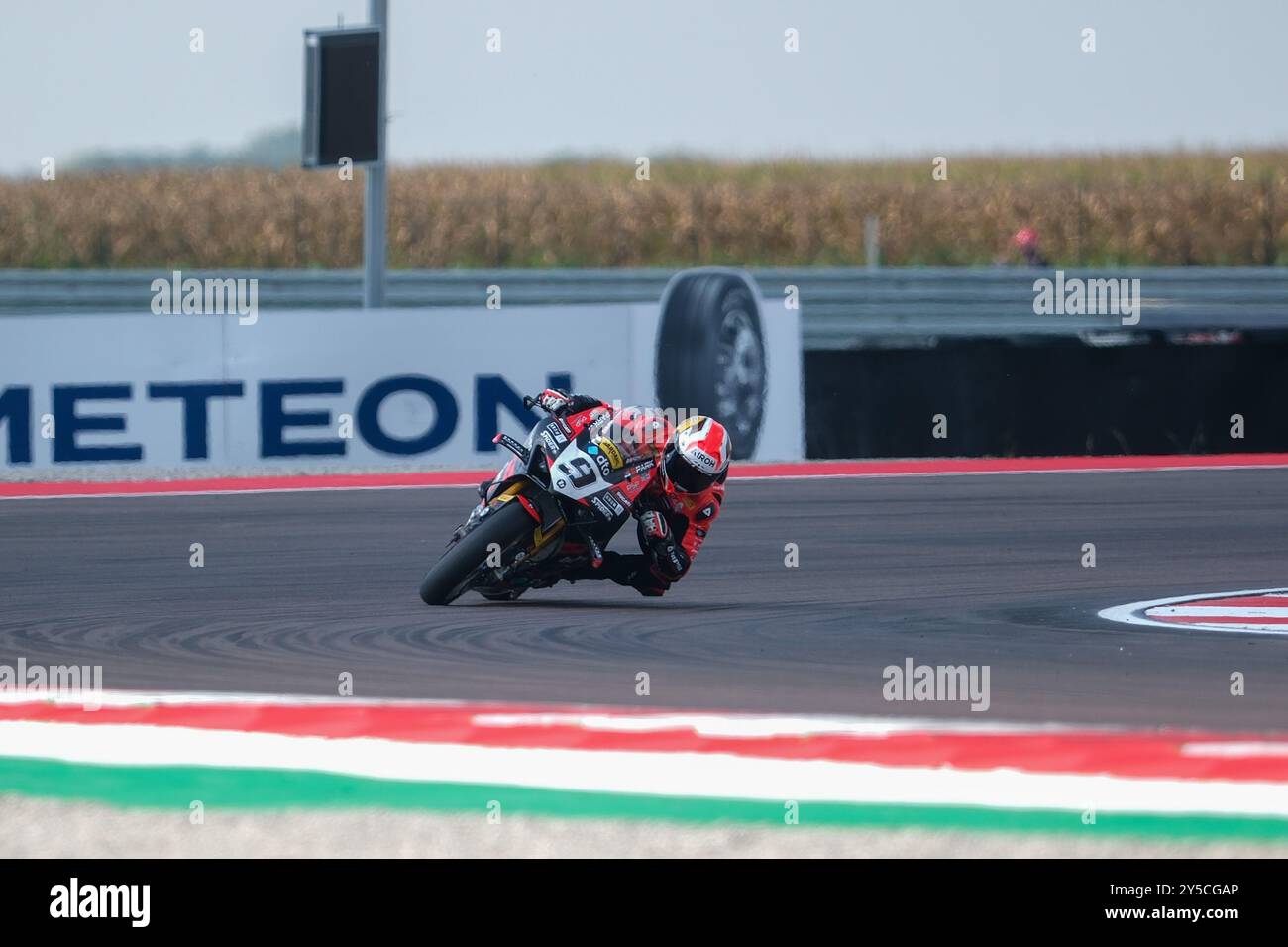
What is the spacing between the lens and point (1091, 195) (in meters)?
44.9

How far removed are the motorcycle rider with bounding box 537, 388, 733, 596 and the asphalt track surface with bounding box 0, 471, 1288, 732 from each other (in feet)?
0.69

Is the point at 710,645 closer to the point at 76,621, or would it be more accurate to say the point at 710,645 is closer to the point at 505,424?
the point at 76,621

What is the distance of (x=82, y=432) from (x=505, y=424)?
10.3 feet

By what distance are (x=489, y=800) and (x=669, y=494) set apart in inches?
147

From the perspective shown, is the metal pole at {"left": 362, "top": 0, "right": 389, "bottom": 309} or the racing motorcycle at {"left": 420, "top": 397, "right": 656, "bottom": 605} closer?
the racing motorcycle at {"left": 420, "top": 397, "right": 656, "bottom": 605}

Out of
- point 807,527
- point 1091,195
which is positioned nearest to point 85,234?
point 1091,195

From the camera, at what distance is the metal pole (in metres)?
18.8

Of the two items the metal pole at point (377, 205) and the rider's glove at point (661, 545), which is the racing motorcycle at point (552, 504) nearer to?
the rider's glove at point (661, 545)

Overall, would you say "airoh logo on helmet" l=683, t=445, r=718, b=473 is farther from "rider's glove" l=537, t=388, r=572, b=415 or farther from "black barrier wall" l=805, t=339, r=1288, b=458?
"black barrier wall" l=805, t=339, r=1288, b=458

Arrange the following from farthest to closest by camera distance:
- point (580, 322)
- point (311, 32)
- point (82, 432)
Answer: point (311, 32) < point (580, 322) < point (82, 432)

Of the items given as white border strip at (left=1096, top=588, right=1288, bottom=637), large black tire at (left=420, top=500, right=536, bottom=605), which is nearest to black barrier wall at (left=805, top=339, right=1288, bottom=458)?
white border strip at (left=1096, top=588, right=1288, bottom=637)
